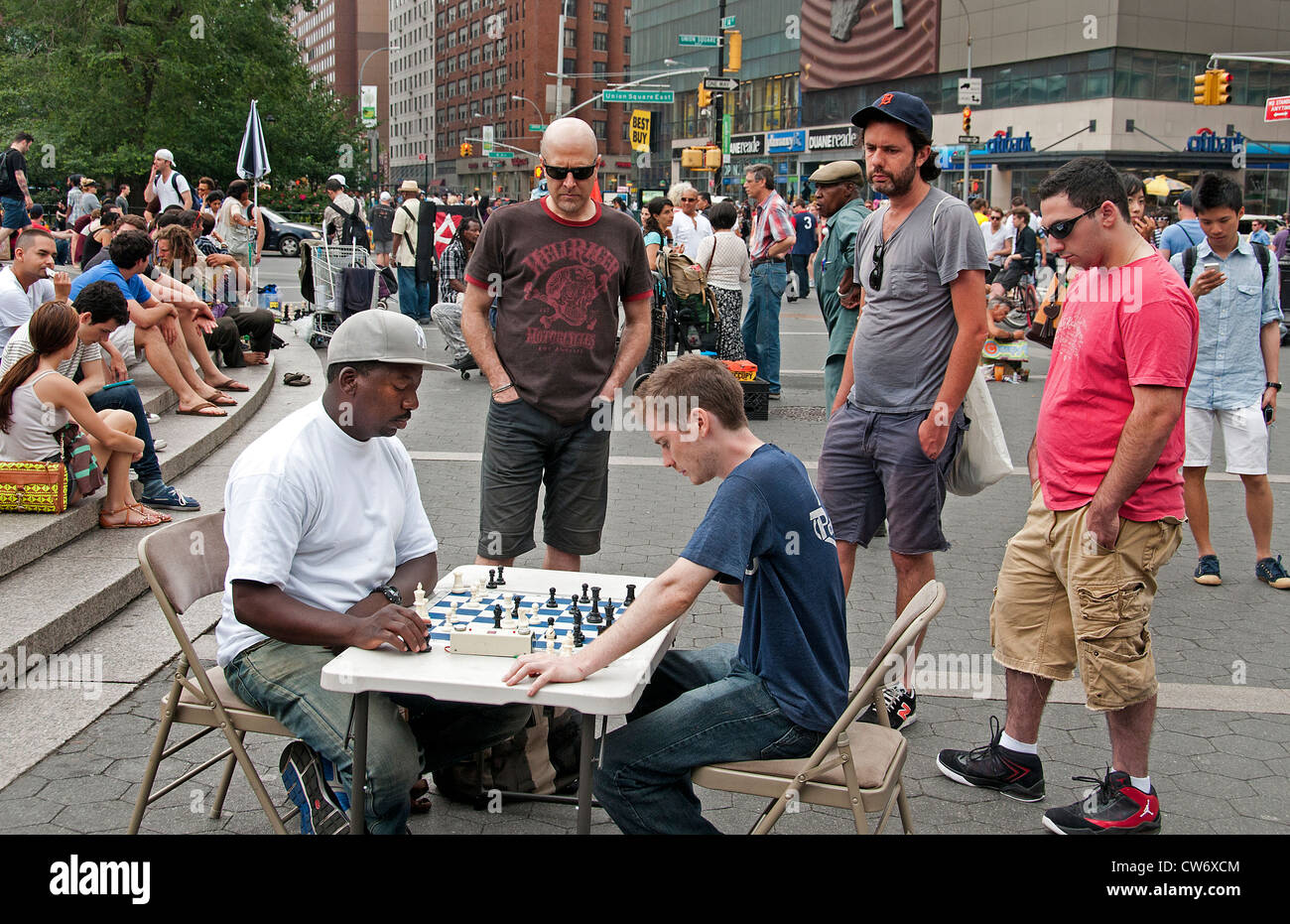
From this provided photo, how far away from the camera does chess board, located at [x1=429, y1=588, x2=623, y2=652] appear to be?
3.15 metres

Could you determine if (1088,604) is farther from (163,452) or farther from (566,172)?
(163,452)

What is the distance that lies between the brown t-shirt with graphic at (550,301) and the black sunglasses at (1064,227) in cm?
178

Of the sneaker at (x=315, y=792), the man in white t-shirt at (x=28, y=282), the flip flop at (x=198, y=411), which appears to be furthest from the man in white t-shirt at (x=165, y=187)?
the sneaker at (x=315, y=792)

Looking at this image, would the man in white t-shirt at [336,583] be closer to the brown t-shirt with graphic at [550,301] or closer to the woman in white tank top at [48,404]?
the brown t-shirt with graphic at [550,301]

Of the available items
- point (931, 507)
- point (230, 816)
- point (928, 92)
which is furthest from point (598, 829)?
point (928, 92)

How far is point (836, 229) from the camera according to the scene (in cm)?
716

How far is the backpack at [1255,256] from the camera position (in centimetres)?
630

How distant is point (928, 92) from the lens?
6050cm

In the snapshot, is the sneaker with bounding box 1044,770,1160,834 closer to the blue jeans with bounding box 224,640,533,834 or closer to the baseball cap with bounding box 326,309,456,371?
the blue jeans with bounding box 224,640,533,834

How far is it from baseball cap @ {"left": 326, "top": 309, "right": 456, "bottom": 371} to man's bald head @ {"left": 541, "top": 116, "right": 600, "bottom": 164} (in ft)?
4.70

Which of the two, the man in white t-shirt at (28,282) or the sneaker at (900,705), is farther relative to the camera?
the man in white t-shirt at (28,282)

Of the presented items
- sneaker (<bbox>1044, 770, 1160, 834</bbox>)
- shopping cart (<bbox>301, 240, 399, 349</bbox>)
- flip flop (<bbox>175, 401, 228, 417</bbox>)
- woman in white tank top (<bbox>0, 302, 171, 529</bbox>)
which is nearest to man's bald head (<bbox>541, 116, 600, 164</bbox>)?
sneaker (<bbox>1044, 770, 1160, 834</bbox>)
